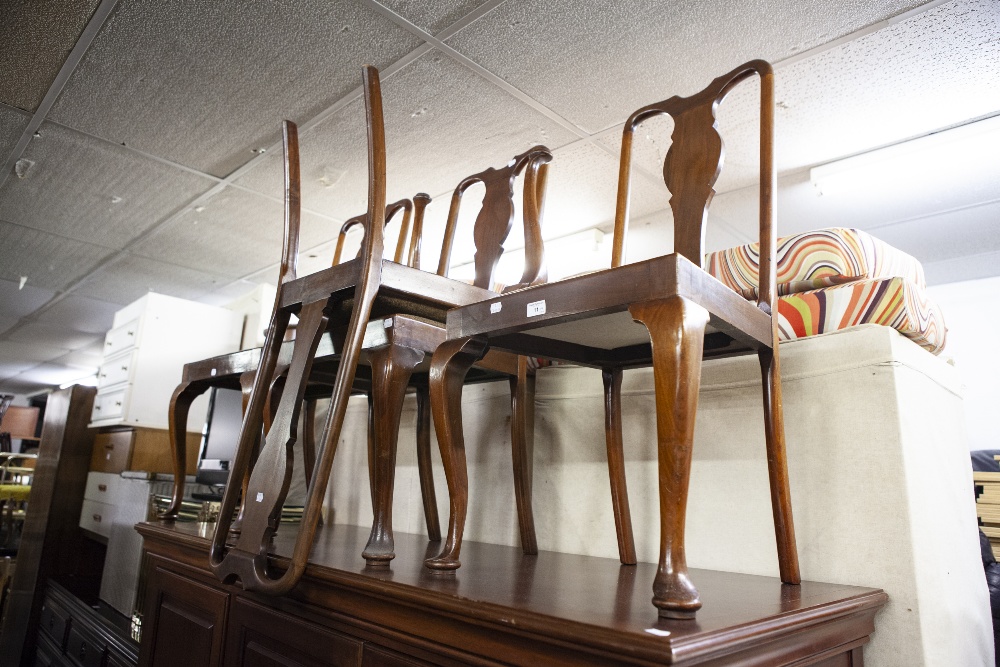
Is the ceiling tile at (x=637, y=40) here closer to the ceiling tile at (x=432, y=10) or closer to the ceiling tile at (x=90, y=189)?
the ceiling tile at (x=432, y=10)

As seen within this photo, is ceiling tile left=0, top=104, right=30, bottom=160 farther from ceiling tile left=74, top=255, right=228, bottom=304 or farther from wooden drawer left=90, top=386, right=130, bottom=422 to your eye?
ceiling tile left=74, top=255, right=228, bottom=304

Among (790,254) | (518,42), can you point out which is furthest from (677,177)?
(518,42)

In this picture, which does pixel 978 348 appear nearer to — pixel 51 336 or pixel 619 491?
pixel 619 491

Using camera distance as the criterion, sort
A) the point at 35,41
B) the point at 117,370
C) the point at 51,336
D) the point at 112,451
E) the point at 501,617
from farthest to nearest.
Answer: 1. the point at 51,336
2. the point at 117,370
3. the point at 112,451
4. the point at 35,41
5. the point at 501,617

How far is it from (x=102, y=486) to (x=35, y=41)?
2136mm

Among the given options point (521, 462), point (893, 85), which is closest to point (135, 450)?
point (521, 462)

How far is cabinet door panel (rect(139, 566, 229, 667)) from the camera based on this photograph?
1417 mm

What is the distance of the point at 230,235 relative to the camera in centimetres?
423

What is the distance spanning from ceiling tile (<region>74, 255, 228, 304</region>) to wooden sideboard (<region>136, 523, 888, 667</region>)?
3.92 meters

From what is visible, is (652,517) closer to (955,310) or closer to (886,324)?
(886,324)

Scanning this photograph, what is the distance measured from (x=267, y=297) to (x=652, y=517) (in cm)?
306

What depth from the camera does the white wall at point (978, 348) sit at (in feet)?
14.0

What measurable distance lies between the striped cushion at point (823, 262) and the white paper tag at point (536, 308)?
659 mm

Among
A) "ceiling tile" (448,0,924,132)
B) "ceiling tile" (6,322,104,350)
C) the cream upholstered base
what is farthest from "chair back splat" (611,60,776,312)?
"ceiling tile" (6,322,104,350)
